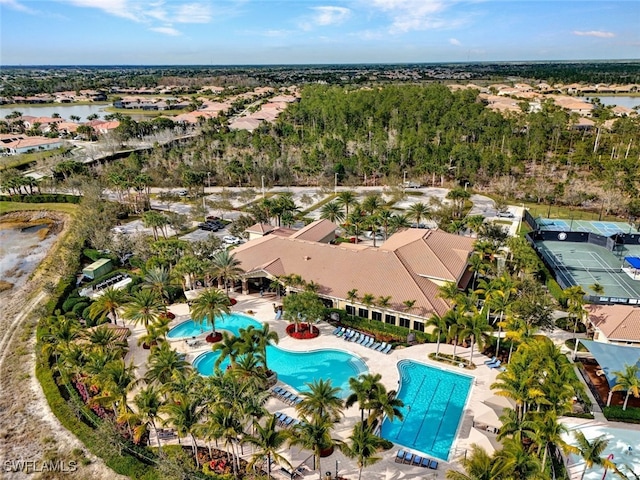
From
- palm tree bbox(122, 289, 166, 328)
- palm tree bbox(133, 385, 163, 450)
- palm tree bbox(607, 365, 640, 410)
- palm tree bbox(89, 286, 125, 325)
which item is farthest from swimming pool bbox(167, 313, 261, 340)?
palm tree bbox(607, 365, 640, 410)

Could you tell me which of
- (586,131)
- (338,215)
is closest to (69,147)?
(338,215)

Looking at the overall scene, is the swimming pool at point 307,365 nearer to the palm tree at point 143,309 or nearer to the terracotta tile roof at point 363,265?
the palm tree at point 143,309

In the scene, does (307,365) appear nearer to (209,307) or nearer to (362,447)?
(209,307)

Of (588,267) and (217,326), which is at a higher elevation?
(588,267)

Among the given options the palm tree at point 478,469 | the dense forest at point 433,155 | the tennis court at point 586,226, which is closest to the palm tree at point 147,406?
the palm tree at point 478,469

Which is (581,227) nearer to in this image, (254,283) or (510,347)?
(510,347)

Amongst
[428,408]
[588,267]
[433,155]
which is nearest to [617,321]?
[588,267]
